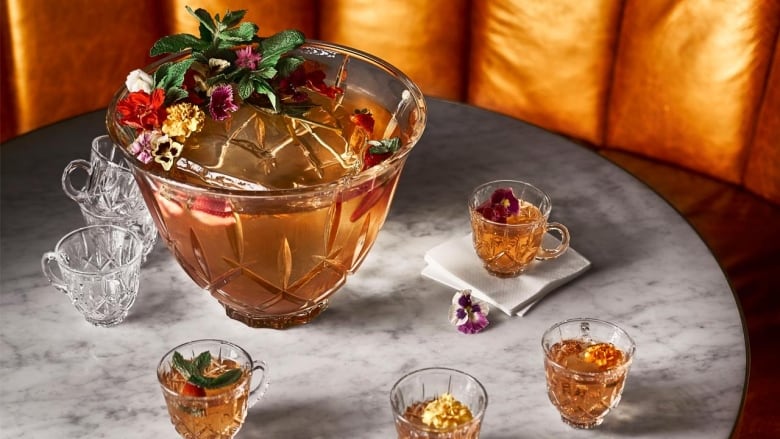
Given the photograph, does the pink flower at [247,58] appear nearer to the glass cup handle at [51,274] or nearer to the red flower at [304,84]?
the red flower at [304,84]

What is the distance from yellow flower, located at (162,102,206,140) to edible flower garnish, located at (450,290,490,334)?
0.39 m

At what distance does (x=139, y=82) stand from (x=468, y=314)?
0.51 metres

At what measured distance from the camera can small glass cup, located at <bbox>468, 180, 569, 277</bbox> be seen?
138 centimetres

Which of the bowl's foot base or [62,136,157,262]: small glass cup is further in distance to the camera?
[62,136,157,262]: small glass cup

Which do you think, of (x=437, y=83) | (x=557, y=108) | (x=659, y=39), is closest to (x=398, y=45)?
(x=437, y=83)

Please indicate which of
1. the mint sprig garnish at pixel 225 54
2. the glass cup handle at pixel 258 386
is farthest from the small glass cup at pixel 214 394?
the mint sprig garnish at pixel 225 54

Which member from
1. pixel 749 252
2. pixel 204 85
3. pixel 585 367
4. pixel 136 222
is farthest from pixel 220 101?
pixel 749 252

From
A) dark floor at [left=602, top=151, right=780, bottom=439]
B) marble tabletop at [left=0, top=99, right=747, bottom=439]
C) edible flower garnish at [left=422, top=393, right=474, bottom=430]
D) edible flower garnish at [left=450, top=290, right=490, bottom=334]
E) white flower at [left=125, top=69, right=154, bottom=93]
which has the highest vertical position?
white flower at [left=125, top=69, right=154, bottom=93]

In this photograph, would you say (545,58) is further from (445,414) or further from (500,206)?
(445,414)

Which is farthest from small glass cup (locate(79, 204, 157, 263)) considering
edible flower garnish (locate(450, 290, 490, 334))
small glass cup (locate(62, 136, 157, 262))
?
edible flower garnish (locate(450, 290, 490, 334))

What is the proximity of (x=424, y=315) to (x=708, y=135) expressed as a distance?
112cm

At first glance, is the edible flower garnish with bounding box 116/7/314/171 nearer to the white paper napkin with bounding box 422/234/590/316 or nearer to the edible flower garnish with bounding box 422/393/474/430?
the white paper napkin with bounding box 422/234/590/316

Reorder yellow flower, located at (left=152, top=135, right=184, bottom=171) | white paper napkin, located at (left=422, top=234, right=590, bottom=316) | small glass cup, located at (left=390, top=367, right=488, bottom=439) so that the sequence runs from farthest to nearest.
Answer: white paper napkin, located at (left=422, top=234, right=590, bottom=316), yellow flower, located at (left=152, top=135, right=184, bottom=171), small glass cup, located at (left=390, top=367, right=488, bottom=439)

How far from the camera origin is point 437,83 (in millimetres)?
2416
